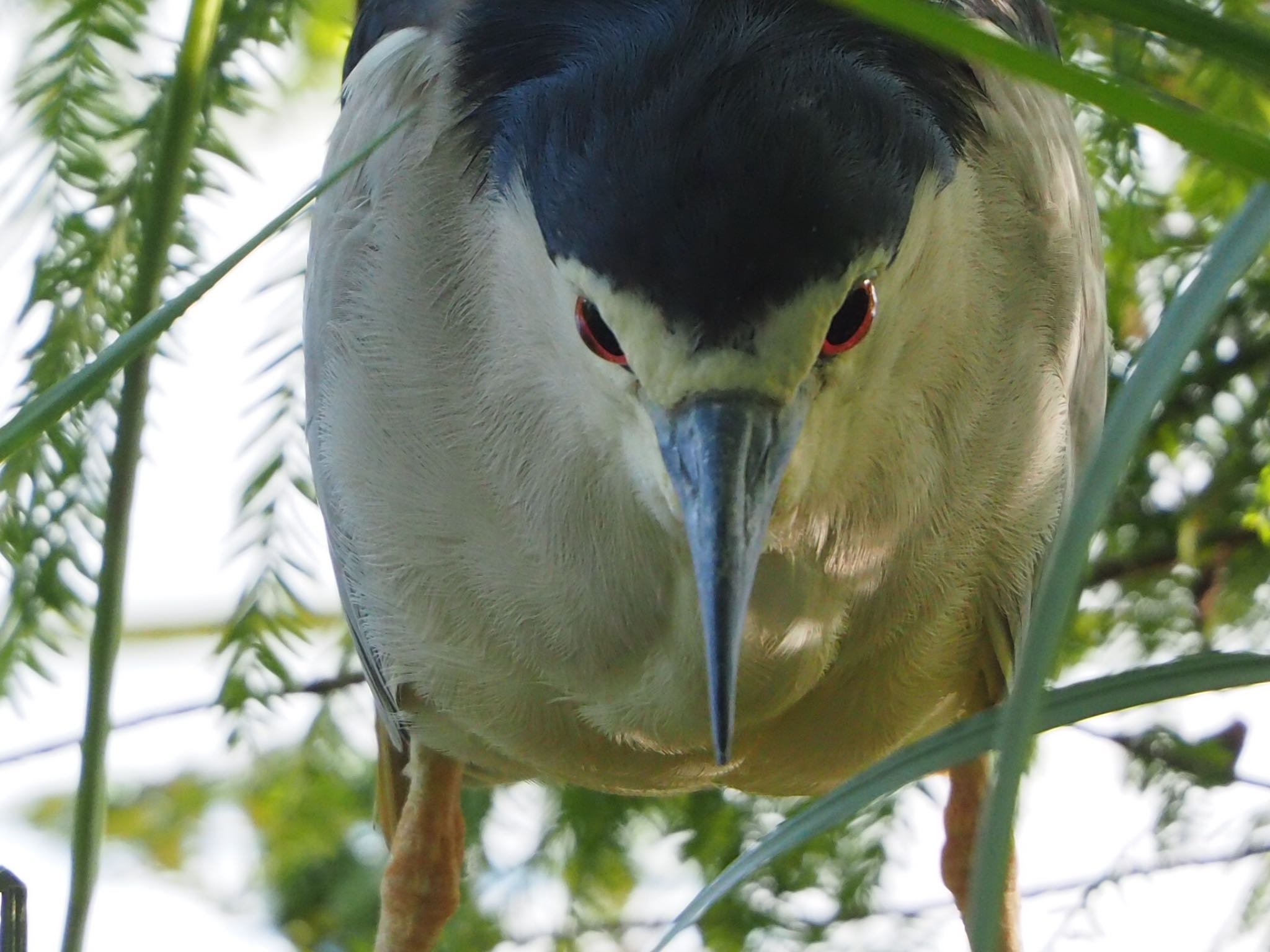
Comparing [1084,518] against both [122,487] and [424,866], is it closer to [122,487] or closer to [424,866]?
[122,487]

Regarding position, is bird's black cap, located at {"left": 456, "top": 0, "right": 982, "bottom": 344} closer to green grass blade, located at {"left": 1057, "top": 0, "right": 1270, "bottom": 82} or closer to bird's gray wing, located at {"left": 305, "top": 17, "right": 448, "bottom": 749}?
bird's gray wing, located at {"left": 305, "top": 17, "right": 448, "bottom": 749}

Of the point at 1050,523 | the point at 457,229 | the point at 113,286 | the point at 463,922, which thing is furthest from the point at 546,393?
the point at 463,922

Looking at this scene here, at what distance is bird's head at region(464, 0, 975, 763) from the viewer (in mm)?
939

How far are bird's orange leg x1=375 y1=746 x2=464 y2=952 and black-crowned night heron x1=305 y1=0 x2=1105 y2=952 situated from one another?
0.16 m

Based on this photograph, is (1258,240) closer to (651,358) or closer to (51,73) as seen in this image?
(651,358)

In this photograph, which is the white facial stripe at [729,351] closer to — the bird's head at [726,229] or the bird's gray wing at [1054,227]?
the bird's head at [726,229]

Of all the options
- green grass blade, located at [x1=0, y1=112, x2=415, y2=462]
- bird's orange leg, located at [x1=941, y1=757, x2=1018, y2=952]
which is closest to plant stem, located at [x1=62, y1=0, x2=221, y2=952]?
green grass blade, located at [x1=0, y1=112, x2=415, y2=462]

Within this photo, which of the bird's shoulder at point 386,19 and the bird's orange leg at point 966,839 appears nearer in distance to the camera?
the bird's shoulder at point 386,19

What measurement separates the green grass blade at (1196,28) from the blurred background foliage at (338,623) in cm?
71

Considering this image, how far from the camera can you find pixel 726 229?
947mm

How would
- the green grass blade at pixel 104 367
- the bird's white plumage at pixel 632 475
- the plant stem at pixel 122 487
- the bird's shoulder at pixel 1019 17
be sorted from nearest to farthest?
the green grass blade at pixel 104 367 → the plant stem at pixel 122 487 → the bird's white plumage at pixel 632 475 → the bird's shoulder at pixel 1019 17

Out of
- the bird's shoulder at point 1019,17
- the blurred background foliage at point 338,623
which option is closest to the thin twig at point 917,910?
the blurred background foliage at point 338,623

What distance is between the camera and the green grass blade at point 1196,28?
17.4 inches

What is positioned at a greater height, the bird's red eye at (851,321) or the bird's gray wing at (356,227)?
the bird's gray wing at (356,227)
